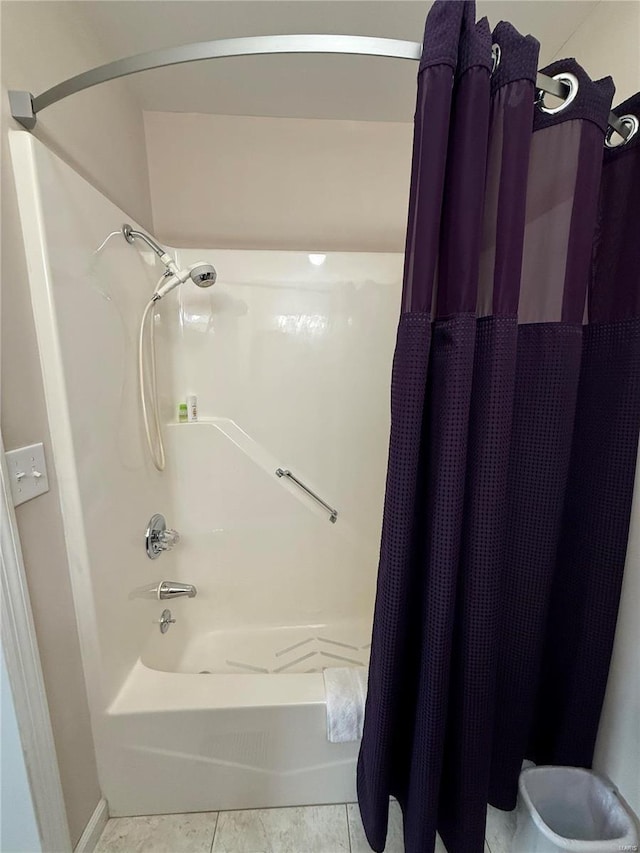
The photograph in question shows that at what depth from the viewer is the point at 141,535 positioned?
4.37ft

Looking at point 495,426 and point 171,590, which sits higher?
point 495,426

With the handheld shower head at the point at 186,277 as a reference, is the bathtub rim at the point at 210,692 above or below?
below

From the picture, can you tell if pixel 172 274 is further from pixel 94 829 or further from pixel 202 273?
pixel 94 829

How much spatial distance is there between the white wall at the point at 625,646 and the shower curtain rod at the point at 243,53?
39 cm

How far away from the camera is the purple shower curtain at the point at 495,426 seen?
74 centimetres

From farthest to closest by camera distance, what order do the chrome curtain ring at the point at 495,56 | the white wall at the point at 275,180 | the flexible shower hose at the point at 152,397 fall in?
the white wall at the point at 275,180, the flexible shower hose at the point at 152,397, the chrome curtain ring at the point at 495,56

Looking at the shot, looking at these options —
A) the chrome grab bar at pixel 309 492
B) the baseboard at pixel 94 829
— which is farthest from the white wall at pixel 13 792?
the chrome grab bar at pixel 309 492

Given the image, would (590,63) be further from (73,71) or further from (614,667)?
(614,667)

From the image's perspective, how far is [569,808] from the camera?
1.06 metres

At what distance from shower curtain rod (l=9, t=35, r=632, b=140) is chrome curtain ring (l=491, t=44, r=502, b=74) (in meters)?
0.09

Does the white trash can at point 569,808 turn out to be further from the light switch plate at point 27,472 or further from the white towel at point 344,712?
the light switch plate at point 27,472

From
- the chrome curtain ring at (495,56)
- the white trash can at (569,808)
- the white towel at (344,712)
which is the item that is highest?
the chrome curtain ring at (495,56)

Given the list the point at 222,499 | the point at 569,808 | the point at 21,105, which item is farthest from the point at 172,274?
the point at 569,808

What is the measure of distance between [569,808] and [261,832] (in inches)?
35.4
